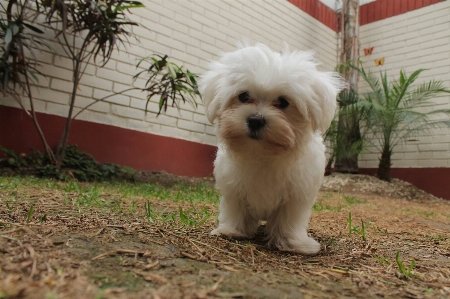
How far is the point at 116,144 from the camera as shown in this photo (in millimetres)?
5332

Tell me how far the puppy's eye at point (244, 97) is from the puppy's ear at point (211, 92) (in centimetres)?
14

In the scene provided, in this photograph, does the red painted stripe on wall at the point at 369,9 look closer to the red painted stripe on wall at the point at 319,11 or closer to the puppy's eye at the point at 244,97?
the red painted stripe on wall at the point at 319,11

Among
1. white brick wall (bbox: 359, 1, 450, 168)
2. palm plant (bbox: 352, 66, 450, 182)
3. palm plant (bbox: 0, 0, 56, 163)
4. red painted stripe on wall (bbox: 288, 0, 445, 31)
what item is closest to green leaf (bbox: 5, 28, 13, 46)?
palm plant (bbox: 0, 0, 56, 163)

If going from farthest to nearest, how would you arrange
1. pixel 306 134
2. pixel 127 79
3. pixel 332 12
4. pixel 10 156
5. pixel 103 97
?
pixel 332 12 < pixel 127 79 < pixel 103 97 < pixel 10 156 < pixel 306 134

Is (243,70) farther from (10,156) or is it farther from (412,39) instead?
(412,39)

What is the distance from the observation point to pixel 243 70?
1909 millimetres

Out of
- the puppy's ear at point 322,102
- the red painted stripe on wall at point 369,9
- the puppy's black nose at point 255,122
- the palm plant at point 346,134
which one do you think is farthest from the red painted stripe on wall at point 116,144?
the red painted stripe on wall at point 369,9

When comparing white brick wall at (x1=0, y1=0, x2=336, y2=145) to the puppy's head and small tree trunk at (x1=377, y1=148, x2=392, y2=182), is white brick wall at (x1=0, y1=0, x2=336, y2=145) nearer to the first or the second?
small tree trunk at (x1=377, y1=148, x2=392, y2=182)

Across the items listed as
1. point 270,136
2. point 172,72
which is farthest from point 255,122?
point 172,72

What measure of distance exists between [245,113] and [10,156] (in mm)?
3598

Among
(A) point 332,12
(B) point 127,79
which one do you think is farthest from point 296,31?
(B) point 127,79

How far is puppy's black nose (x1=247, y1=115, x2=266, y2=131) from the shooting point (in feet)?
6.03

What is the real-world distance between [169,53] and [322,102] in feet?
15.4

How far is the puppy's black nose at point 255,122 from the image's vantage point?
1.84 metres
